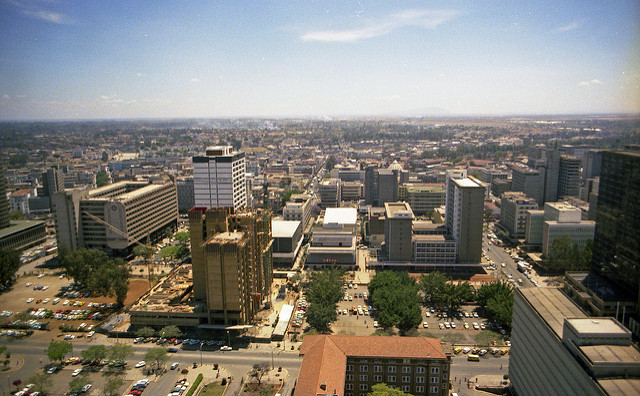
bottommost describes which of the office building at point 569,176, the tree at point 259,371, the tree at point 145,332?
the tree at point 259,371

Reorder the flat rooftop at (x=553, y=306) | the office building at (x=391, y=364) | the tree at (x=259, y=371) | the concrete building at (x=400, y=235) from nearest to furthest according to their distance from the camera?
the flat rooftop at (x=553, y=306) < the office building at (x=391, y=364) < the tree at (x=259, y=371) < the concrete building at (x=400, y=235)

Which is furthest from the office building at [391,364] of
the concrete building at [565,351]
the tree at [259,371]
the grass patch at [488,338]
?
the grass patch at [488,338]

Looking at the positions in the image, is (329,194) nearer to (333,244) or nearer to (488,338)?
(333,244)

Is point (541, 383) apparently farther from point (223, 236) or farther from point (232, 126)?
point (232, 126)

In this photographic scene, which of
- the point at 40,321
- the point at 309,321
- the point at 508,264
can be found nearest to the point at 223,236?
the point at 309,321

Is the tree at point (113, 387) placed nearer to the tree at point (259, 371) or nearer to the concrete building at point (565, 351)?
the tree at point (259, 371)

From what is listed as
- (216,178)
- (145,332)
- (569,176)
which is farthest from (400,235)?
(569,176)
